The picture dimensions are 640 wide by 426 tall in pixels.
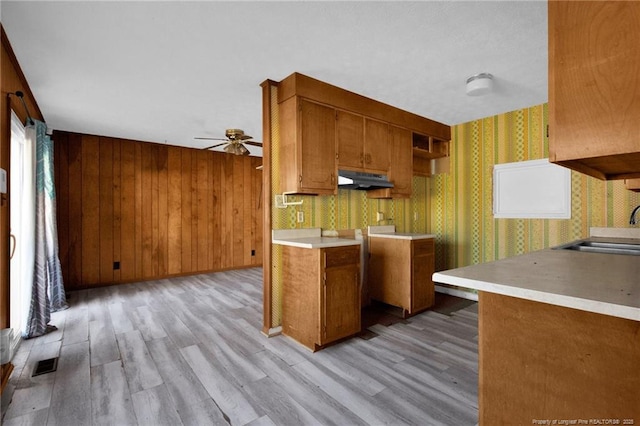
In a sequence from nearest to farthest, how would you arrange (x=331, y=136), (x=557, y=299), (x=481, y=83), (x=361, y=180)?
(x=557, y=299) < (x=481, y=83) < (x=331, y=136) < (x=361, y=180)

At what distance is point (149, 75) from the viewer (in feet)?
8.51

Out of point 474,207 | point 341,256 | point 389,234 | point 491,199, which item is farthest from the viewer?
point 474,207

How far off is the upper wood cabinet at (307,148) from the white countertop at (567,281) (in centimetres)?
175

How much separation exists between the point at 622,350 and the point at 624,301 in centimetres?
29

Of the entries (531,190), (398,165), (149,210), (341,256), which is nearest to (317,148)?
(341,256)

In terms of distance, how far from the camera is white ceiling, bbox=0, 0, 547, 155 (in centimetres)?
180

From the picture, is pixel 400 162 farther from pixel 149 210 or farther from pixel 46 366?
pixel 149 210

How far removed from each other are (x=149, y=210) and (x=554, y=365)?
535 cm

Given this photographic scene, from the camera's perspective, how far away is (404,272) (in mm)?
3232

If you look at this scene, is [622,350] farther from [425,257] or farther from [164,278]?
[164,278]

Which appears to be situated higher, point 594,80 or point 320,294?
point 594,80

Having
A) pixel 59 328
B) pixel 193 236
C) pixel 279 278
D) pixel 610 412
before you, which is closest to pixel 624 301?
pixel 610 412

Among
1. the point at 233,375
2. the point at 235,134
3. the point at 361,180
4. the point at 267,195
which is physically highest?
the point at 235,134

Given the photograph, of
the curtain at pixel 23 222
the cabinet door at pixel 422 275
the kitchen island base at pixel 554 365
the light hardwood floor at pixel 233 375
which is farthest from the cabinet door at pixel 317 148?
the curtain at pixel 23 222
